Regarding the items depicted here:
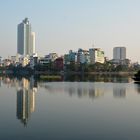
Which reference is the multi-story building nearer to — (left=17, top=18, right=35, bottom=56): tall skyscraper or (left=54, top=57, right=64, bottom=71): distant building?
(left=17, top=18, right=35, bottom=56): tall skyscraper

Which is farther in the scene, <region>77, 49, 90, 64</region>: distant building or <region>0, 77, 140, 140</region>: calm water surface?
<region>77, 49, 90, 64</region>: distant building

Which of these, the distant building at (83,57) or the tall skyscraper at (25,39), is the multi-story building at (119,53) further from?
the distant building at (83,57)

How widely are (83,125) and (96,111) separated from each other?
2.60 metres

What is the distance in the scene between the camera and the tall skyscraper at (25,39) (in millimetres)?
130087

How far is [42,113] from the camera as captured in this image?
410 inches

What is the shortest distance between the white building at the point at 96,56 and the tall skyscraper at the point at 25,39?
4746cm

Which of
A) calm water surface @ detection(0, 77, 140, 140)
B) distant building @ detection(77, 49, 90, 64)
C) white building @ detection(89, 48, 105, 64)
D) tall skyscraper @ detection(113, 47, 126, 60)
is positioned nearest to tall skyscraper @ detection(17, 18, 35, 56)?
tall skyscraper @ detection(113, 47, 126, 60)

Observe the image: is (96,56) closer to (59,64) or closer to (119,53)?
(59,64)

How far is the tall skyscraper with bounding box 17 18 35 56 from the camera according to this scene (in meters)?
130

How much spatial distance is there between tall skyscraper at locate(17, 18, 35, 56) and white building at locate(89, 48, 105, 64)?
156ft

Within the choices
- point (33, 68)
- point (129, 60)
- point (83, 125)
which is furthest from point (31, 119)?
point (129, 60)

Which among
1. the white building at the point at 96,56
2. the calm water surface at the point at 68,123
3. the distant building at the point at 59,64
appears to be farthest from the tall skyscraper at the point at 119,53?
the calm water surface at the point at 68,123

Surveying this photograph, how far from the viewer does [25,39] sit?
428 feet

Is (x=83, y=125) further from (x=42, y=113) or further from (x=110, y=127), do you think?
(x=42, y=113)
